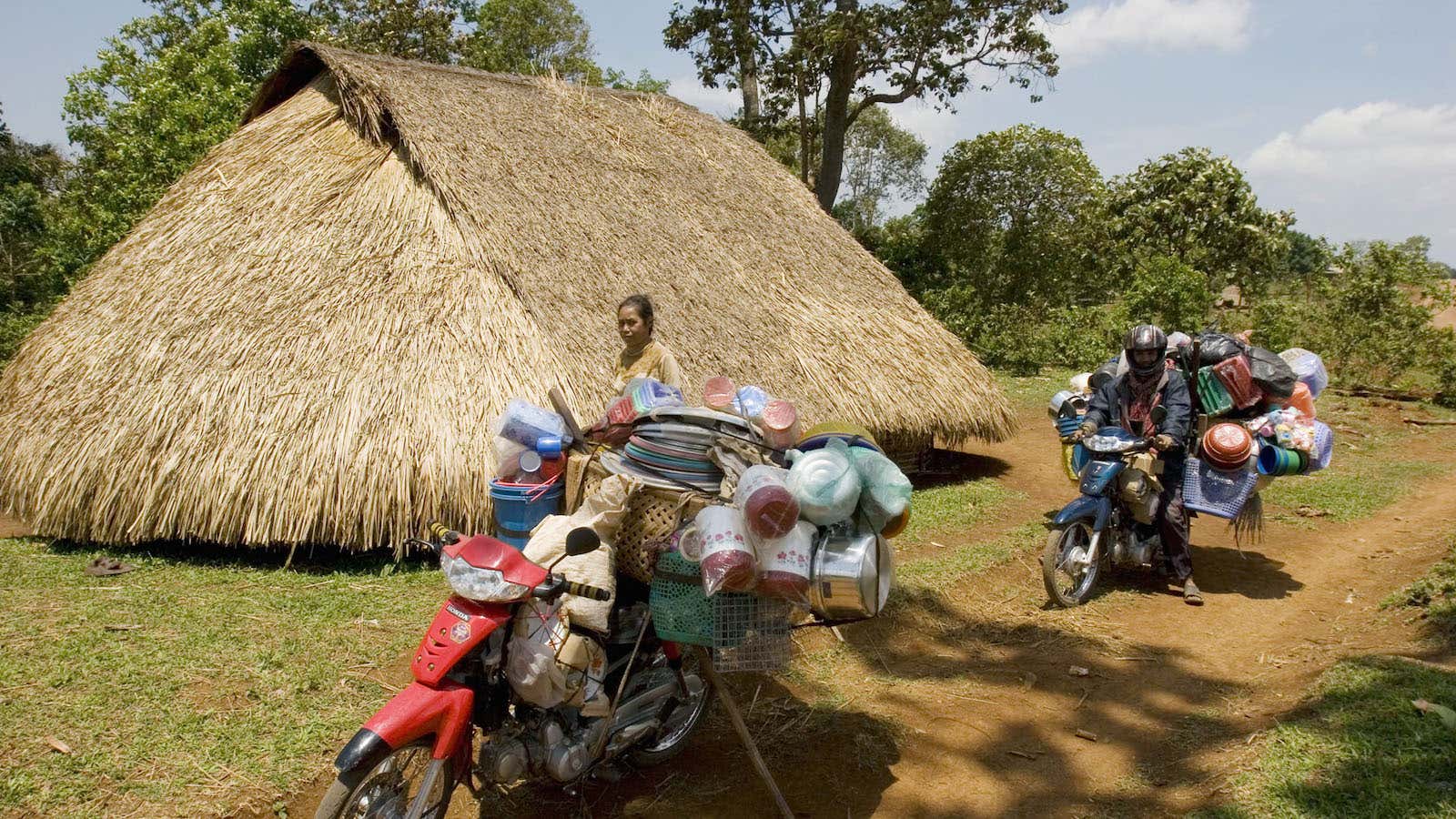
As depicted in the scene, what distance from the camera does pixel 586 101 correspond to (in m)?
9.33

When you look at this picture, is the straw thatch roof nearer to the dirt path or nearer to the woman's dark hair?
the woman's dark hair

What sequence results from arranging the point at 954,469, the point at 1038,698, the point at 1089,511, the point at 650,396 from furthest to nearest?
the point at 954,469, the point at 1089,511, the point at 1038,698, the point at 650,396

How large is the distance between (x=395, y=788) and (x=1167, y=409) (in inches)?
186

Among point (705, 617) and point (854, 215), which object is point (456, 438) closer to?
point (705, 617)

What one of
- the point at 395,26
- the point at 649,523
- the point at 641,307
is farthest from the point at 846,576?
the point at 395,26

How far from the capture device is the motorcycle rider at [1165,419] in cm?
558

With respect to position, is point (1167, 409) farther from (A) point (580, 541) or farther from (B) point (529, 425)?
(A) point (580, 541)

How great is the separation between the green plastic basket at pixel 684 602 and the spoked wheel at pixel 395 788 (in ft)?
2.52

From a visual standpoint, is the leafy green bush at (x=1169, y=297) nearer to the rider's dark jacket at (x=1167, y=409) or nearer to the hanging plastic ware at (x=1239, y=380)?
the hanging plastic ware at (x=1239, y=380)

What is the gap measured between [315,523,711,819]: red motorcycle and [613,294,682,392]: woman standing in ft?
6.75

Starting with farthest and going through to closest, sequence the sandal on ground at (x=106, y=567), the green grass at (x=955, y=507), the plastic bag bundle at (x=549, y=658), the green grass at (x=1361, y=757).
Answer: the green grass at (x=955, y=507) < the sandal on ground at (x=106, y=567) < the green grass at (x=1361, y=757) < the plastic bag bundle at (x=549, y=658)

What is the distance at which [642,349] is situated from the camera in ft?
17.0

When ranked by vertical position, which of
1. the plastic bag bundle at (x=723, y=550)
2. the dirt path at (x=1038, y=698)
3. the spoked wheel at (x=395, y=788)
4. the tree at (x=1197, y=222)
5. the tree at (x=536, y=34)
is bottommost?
the dirt path at (x=1038, y=698)

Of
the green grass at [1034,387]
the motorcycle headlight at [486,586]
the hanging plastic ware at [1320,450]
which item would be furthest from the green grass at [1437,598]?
the green grass at [1034,387]
